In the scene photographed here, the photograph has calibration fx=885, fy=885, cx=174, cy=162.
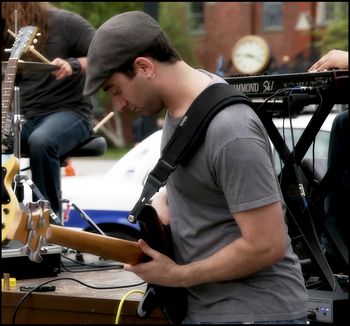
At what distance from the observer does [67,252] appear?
5516 millimetres

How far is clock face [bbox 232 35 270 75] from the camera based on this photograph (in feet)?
66.7

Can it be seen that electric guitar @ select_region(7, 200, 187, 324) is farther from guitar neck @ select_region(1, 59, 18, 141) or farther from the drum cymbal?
the drum cymbal

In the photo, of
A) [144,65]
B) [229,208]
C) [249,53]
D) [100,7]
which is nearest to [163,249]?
[229,208]

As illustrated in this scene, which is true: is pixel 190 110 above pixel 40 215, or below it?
above

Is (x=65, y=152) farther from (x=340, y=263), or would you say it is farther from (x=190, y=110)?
(x=190, y=110)

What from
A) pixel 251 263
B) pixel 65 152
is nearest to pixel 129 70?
pixel 251 263

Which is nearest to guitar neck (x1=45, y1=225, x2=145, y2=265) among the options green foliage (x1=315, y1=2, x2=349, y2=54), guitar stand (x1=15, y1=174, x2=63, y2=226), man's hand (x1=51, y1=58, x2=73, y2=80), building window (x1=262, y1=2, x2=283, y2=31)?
guitar stand (x1=15, y1=174, x2=63, y2=226)

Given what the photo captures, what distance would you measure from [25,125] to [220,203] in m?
3.27

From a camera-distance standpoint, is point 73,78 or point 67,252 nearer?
point 67,252

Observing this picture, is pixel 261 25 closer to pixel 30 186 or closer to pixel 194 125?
pixel 30 186

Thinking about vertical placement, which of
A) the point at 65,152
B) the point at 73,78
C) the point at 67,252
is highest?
the point at 73,78

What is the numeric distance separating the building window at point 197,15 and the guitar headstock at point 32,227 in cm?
3834

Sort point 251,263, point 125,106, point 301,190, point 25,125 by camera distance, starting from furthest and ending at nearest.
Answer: point 25,125
point 301,190
point 125,106
point 251,263

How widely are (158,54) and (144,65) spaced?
6cm
